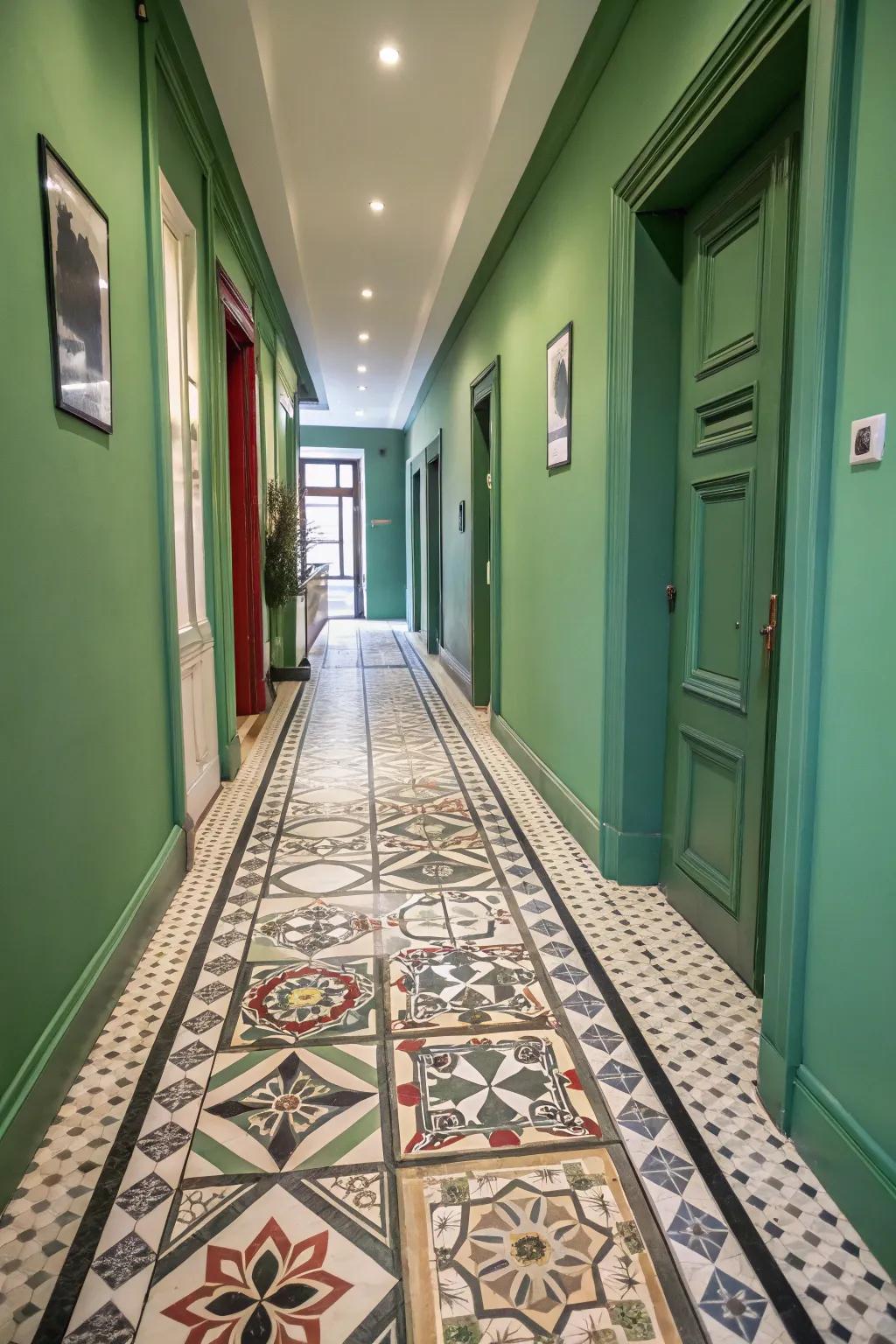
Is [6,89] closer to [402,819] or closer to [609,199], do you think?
[609,199]

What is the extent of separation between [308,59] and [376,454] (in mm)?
10550

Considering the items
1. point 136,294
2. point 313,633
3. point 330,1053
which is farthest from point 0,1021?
point 313,633

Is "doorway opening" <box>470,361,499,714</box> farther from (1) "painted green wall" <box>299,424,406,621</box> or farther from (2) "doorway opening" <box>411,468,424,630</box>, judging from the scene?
(1) "painted green wall" <box>299,424,406,621</box>

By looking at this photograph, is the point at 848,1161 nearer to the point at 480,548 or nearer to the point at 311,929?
the point at 311,929

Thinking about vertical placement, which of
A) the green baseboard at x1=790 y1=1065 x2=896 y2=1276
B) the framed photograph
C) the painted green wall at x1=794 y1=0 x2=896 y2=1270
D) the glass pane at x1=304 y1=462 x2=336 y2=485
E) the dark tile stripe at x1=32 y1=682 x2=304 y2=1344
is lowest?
the dark tile stripe at x1=32 y1=682 x2=304 y2=1344

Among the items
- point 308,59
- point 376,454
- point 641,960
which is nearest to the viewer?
point 641,960

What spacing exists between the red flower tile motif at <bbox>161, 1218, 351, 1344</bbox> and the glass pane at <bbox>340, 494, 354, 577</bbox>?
14.2 meters

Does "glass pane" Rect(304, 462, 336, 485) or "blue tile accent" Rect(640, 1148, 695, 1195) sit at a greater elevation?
"glass pane" Rect(304, 462, 336, 485)

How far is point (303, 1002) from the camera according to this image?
92.3 inches

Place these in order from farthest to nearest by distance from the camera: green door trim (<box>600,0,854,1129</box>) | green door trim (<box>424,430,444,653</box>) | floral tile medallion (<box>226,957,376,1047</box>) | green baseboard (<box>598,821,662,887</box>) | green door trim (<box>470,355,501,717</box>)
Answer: green door trim (<box>424,430,444,653</box>) < green door trim (<box>470,355,501,717</box>) < green baseboard (<box>598,821,662,887</box>) < floral tile medallion (<box>226,957,376,1047</box>) < green door trim (<box>600,0,854,1129</box>)

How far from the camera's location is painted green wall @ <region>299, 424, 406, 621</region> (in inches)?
549

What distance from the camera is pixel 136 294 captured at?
277 cm

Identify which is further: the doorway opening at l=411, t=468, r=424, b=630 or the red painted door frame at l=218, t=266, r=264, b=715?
the doorway opening at l=411, t=468, r=424, b=630

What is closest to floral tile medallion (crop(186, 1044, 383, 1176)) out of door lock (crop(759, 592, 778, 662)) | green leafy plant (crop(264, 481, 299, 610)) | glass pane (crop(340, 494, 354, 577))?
door lock (crop(759, 592, 778, 662))
